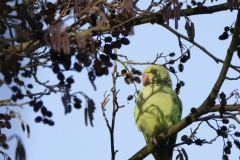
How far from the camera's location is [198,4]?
12.5 feet

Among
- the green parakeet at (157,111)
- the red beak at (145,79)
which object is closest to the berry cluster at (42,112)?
the green parakeet at (157,111)

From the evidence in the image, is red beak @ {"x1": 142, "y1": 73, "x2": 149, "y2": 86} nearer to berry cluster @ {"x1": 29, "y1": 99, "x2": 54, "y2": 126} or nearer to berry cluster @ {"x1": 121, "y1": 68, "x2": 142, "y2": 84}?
berry cluster @ {"x1": 121, "y1": 68, "x2": 142, "y2": 84}

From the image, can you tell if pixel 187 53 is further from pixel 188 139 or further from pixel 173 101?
pixel 173 101

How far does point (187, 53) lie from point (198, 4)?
377mm

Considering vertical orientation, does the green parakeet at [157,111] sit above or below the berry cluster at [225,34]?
above

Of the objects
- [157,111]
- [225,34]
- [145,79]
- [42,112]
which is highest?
[145,79]

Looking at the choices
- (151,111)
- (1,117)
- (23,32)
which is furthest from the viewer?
(151,111)

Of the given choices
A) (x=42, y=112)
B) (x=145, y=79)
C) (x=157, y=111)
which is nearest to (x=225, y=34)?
(x=42, y=112)

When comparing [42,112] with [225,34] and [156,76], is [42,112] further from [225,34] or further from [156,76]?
[156,76]

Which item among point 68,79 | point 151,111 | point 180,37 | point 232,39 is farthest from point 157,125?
point 68,79

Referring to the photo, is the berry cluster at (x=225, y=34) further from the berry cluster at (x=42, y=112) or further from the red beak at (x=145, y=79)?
the red beak at (x=145, y=79)

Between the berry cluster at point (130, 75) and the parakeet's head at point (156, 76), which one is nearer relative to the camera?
the berry cluster at point (130, 75)

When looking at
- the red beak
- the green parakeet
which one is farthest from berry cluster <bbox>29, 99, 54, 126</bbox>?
the red beak

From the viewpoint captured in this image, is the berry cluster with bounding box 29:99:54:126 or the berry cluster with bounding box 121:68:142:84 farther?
the berry cluster with bounding box 121:68:142:84
